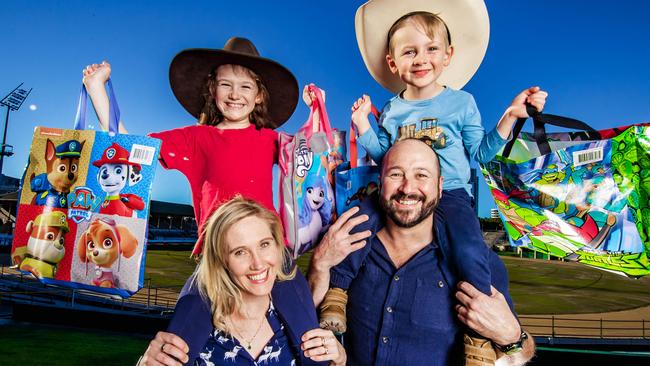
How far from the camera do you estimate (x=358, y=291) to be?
2.66 meters

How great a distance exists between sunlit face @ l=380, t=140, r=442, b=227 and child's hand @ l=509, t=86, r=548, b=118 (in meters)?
0.80

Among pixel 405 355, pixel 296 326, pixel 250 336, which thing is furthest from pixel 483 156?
pixel 250 336

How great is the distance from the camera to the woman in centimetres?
236

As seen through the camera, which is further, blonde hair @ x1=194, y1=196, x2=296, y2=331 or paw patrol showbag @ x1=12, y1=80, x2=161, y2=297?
paw patrol showbag @ x1=12, y1=80, x2=161, y2=297

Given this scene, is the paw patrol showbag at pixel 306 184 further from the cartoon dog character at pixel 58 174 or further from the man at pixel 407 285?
the cartoon dog character at pixel 58 174

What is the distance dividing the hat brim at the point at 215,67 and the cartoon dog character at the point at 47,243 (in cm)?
126

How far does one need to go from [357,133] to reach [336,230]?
82 cm

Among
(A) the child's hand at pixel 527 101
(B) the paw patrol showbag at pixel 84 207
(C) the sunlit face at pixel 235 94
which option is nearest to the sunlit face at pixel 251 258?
(B) the paw patrol showbag at pixel 84 207

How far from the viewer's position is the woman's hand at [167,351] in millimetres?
2251

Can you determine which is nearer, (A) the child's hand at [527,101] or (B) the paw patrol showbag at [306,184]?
(A) the child's hand at [527,101]

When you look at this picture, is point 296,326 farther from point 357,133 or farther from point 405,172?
point 357,133

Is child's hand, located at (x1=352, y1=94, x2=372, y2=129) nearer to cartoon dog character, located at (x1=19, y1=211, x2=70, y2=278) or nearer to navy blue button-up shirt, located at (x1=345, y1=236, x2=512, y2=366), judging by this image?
navy blue button-up shirt, located at (x1=345, y1=236, x2=512, y2=366)

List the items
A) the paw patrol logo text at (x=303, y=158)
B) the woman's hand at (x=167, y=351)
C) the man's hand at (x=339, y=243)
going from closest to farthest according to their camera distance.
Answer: the woman's hand at (x=167, y=351)
the man's hand at (x=339, y=243)
the paw patrol logo text at (x=303, y=158)

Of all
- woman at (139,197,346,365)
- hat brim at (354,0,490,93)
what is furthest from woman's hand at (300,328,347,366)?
hat brim at (354,0,490,93)
